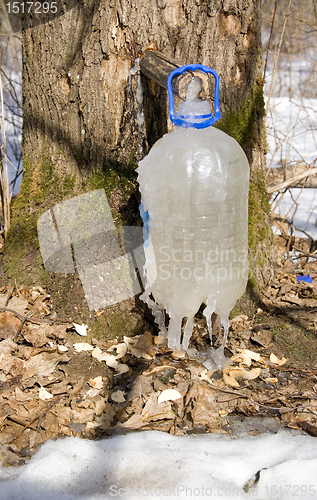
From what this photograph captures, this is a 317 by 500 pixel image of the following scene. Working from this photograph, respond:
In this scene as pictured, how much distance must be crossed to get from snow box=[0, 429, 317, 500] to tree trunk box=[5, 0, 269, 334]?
0.84 m

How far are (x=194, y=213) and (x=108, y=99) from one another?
35.3 inches

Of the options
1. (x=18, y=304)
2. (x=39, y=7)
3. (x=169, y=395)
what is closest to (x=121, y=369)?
(x=169, y=395)

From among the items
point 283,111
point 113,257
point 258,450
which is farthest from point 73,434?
point 283,111

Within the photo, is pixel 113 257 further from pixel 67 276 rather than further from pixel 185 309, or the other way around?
pixel 185 309

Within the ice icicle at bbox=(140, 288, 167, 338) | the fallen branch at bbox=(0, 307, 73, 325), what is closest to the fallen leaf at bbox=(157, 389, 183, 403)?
the ice icicle at bbox=(140, 288, 167, 338)

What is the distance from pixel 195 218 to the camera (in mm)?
2018

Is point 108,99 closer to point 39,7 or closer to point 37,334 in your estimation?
point 39,7

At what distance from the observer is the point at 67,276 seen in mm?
2670

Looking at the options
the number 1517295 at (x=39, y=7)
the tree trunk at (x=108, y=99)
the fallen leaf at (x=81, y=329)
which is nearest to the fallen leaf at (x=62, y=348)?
the fallen leaf at (x=81, y=329)

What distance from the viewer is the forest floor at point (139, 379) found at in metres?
2.06

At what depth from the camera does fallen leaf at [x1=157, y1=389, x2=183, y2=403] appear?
217cm

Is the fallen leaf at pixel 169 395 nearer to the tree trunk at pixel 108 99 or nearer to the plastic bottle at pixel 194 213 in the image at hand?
the plastic bottle at pixel 194 213

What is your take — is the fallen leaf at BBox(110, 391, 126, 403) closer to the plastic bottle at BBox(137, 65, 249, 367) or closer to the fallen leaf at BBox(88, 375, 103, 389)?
the fallen leaf at BBox(88, 375, 103, 389)

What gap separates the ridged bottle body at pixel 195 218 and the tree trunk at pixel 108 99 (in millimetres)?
437
